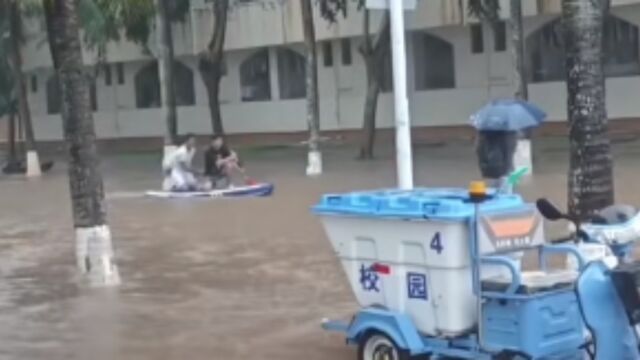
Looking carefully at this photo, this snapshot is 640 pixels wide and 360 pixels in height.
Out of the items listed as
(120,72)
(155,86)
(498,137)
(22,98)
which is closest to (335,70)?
(155,86)

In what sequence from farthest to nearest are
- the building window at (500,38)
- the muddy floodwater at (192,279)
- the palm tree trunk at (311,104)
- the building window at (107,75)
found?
1. the building window at (107,75)
2. the building window at (500,38)
3. the palm tree trunk at (311,104)
4. the muddy floodwater at (192,279)

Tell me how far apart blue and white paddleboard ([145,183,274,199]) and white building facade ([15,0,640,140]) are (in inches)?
497

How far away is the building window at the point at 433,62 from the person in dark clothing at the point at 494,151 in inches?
1027

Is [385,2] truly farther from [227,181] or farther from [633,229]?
[227,181]

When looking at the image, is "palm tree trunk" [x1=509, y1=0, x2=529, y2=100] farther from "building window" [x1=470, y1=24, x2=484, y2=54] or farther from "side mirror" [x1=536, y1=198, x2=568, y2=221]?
"side mirror" [x1=536, y1=198, x2=568, y2=221]

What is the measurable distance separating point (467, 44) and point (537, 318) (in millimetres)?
32052

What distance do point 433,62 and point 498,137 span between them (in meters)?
27.2

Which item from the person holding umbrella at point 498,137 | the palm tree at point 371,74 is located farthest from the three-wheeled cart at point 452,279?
the palm tree at point 371,74

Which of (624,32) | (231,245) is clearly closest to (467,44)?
(624,32)

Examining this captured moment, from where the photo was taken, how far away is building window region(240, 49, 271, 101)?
45.2m

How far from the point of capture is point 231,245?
15289mm

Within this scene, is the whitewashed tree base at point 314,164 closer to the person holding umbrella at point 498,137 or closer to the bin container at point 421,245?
the person holding umbrella at point 498,137

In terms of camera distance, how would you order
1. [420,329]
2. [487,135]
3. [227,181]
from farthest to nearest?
[227,181] → [487,135] → [420,329]

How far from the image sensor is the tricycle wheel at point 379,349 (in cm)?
779
